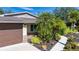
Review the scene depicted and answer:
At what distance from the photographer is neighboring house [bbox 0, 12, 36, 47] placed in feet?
23.3

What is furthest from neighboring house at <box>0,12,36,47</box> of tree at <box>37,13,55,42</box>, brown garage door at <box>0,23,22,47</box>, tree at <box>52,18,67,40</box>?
tree at <box>52,18,67,40</box>

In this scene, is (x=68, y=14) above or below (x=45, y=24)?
above

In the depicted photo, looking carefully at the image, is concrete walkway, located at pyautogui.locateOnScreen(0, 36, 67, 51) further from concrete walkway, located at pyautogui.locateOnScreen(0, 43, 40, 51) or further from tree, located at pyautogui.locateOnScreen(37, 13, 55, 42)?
tree, located at pyautogui.locateOnScreen(37, 13, 55, 42)

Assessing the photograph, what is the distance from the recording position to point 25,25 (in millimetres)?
7262

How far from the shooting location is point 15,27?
7.29 m

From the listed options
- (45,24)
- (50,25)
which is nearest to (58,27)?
(50,25)

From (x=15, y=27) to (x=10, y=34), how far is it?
0.20 metres

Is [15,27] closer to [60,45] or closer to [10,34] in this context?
[10,34]

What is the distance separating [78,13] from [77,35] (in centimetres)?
50

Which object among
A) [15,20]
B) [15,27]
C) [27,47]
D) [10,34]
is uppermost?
[15,20]

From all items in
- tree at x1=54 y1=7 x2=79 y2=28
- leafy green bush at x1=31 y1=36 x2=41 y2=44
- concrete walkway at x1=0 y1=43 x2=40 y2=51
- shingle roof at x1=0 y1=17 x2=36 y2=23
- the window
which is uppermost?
tree at x1=54 y1=7 x2=79 y2=28

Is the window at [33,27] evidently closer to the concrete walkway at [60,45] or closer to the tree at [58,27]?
the tree at [58,27]
